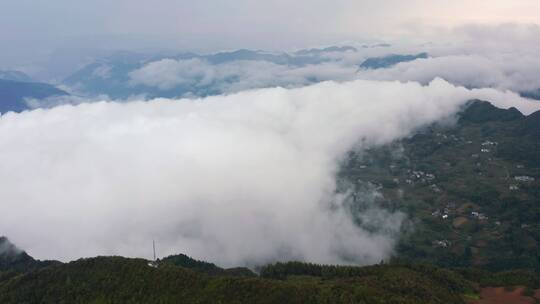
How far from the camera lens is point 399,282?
145 metres

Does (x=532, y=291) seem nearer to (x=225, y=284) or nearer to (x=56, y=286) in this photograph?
(x=225, y=284)

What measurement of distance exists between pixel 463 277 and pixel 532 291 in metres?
25.0

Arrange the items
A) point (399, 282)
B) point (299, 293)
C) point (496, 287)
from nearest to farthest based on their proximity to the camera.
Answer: point (299, 293)
point (399, 282)
point (496, 287)

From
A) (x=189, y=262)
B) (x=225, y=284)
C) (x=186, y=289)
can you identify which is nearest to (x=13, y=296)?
(x=186, y=289)

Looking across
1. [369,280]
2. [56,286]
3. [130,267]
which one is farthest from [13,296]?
[369,280]

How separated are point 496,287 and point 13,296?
13880 cm

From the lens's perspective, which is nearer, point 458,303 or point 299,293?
point 299,293

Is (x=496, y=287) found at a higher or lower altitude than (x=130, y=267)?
lower

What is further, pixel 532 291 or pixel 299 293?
pixel 532 291

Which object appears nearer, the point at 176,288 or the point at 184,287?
the point at 176,288

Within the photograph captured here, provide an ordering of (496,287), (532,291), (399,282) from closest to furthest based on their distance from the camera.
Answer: (399,282), (532,291), (496,287)

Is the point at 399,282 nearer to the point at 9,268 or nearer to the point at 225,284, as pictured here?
the point at 225,284

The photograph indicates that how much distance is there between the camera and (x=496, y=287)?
16488cm

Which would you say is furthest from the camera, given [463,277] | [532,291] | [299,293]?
[463,277]
